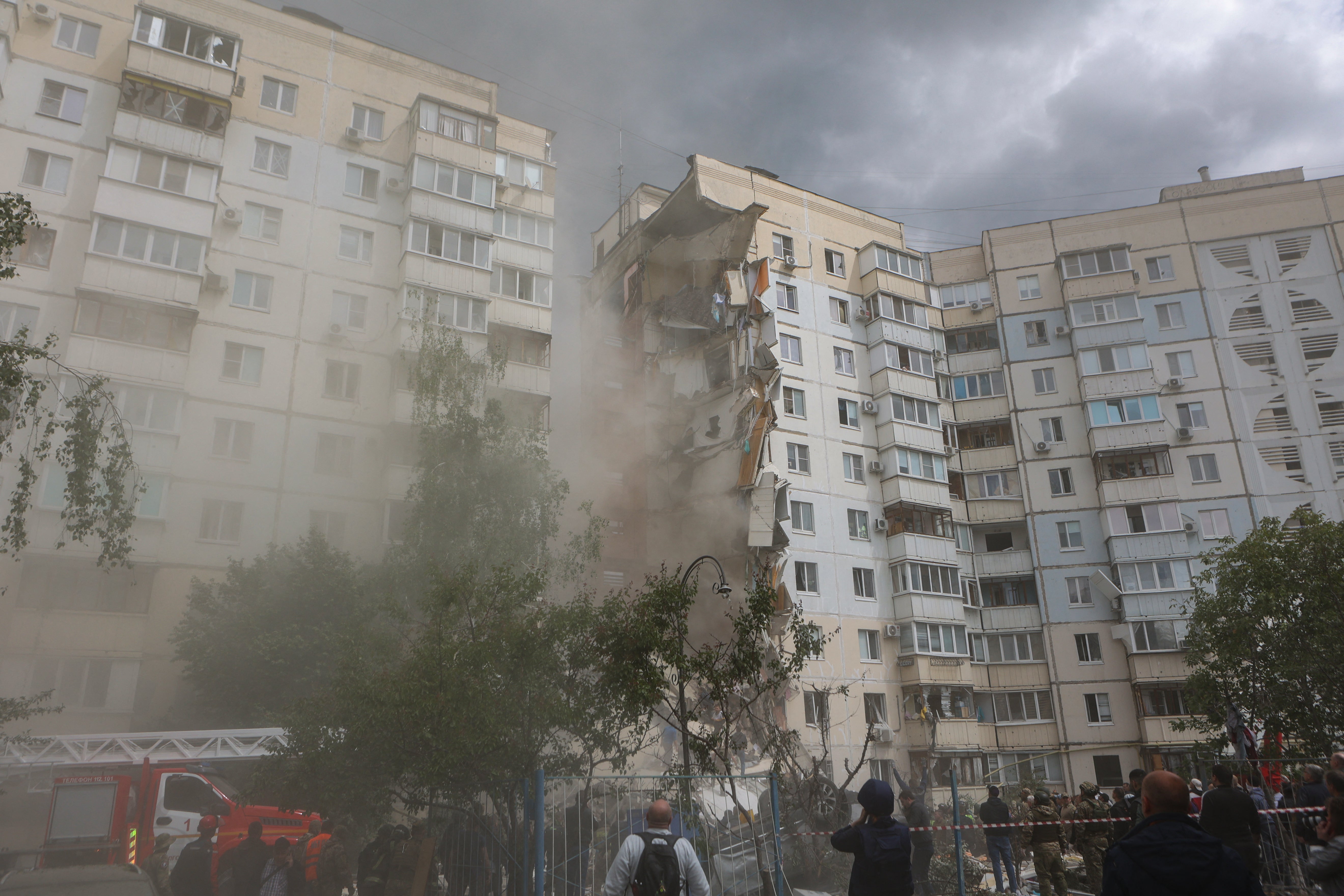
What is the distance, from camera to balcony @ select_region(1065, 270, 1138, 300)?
4425 cm

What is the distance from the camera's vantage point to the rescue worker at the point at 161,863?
592 inches

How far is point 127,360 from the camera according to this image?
2930cm

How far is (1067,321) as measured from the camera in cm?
4500

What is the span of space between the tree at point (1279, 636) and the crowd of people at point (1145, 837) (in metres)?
5.74

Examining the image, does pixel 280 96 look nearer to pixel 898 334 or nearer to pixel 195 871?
pixel 898 334

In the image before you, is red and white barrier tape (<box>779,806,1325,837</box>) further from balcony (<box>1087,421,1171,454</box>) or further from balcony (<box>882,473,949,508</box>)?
balcony (<box>1087,421,1171,454</box>)

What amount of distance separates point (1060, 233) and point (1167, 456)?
1358 cm

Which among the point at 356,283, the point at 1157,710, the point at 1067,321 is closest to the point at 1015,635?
the point at 1157,710

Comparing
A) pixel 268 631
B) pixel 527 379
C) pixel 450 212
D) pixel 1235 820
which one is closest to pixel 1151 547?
pixel 527 379

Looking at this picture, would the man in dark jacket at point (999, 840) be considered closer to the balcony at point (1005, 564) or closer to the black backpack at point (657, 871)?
the black backpack at point (657, 871)

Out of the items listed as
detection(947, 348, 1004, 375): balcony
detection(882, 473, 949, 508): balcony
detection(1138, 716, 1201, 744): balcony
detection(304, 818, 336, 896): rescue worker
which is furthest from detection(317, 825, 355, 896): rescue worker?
detection(947, 348, 1004, 375): balcony

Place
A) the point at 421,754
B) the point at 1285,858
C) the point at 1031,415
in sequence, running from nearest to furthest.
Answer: the point at 1285,858 < the point at 421,754 < the point at 1031,415

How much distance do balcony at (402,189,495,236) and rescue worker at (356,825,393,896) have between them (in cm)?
2806

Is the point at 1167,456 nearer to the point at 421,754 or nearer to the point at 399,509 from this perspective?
the point at 399,509
